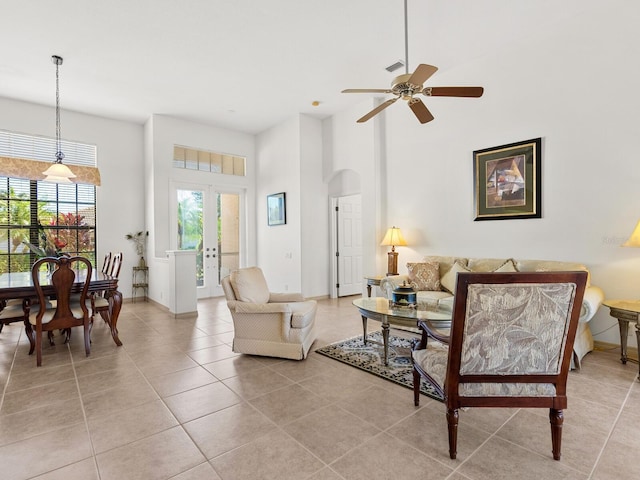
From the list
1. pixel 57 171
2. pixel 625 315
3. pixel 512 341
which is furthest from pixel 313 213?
pixel 512 341

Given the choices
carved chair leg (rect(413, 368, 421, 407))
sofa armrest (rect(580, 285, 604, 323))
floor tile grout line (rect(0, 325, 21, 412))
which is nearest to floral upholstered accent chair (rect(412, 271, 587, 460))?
carved chair leg (rect(413, 368, 421, 407))

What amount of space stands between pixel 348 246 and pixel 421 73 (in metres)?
4.68

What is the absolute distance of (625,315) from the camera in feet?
10.2

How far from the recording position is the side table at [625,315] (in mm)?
3039

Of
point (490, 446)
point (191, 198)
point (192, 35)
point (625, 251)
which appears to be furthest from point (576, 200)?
point (191, 198)

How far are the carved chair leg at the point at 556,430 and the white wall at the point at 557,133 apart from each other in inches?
97.0

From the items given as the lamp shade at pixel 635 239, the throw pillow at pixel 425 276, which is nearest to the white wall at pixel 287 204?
the throw pillow at pixel 425 276

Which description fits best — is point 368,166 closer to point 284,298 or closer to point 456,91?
point 456,91

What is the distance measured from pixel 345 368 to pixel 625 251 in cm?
309

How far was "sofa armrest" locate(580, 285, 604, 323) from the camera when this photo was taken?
10.1 ft

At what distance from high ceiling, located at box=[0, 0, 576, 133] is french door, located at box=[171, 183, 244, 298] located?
1861 mm

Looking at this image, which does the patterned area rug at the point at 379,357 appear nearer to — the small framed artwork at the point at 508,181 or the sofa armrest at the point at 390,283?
the sofa armrest at the point at 390,283

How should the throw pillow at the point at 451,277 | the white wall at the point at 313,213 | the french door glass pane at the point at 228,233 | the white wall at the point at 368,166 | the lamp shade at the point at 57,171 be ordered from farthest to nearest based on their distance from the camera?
the french door glass pane at the point at 228,233 → the white wall at the point at 313,213 → the white wall at the point at 368,166 → the throw pillow at the point at 451,277 → the lamp shade at the point at 57,171

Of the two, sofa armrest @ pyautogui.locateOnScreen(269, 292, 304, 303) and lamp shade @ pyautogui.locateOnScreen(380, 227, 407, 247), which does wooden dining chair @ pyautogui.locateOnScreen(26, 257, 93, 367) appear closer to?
sofa armrest @ pyautogui.locateOnScreen(269, 292, 304, 303)
